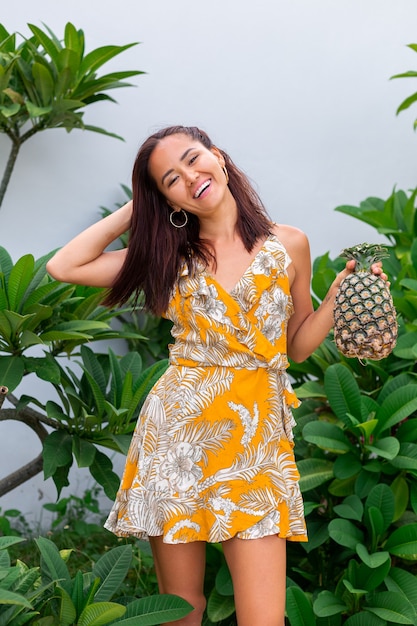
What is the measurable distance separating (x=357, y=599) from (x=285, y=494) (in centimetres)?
82

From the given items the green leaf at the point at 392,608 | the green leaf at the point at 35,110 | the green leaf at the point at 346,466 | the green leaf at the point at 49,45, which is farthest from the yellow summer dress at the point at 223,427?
the green leaf at the point at 49,45

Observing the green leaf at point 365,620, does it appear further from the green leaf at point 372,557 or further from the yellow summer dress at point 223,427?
the yellow summer dress at point 223,427

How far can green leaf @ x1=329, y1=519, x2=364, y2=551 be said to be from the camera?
2.73m

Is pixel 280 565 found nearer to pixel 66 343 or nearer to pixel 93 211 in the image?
pixel 66 343

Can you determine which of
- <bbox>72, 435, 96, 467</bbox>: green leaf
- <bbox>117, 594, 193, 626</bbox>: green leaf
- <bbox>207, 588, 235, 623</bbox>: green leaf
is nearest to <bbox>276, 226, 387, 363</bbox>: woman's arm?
<bbox>117, 594, 193, 626</bbox>: green leaf

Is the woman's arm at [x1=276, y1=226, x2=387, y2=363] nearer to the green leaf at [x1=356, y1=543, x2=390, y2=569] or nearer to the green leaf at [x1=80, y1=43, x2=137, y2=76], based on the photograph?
the green leaf at [x1=356, y1=543, x2=390, y2=569]

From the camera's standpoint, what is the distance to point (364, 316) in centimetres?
191

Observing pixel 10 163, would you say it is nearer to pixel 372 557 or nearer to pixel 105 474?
pixel 105 474

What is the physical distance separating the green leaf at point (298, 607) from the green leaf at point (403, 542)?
0.32 m

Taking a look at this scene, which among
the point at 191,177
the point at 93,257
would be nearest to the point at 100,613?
the point at 93,257

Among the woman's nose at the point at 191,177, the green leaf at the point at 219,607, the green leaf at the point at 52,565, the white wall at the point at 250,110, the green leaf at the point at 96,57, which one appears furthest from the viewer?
the white wall at the point at 250,110

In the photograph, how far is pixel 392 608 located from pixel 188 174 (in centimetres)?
142

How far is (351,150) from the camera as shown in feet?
14.3

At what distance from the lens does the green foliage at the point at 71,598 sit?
2.14 meters
